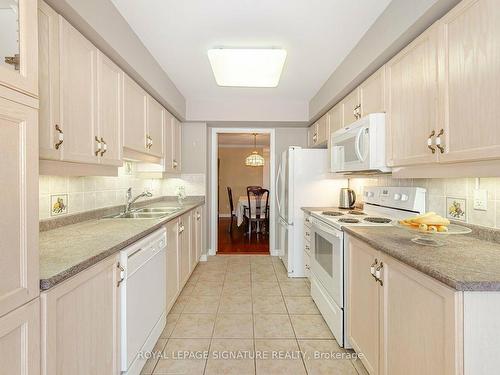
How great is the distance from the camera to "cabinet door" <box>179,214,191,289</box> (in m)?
2.73

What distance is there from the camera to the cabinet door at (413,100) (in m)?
1.49

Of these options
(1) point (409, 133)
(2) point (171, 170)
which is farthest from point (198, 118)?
(1) point (409, 133)

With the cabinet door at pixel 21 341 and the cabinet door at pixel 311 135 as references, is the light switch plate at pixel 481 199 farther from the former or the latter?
the cabinet door at pixel 311 135

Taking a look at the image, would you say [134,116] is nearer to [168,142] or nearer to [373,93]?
[168,142]

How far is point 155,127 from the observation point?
114 inches


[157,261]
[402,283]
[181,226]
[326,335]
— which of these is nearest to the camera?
[402,283]

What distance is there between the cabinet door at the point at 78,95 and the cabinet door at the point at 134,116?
436mm

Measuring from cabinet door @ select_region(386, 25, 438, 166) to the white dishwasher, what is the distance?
66.7 inches

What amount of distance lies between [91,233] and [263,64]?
5.97 ft

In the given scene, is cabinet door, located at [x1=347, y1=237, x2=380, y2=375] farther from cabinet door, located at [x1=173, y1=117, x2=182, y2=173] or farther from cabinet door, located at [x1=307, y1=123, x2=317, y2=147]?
cabinet door, located at [x1=173, y1=117, x2=182, y2=173]

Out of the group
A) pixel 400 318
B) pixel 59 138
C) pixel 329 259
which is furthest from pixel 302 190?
pixel 59 138

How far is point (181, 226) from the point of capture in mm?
2691

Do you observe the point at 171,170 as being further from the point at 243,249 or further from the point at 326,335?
the point at 326,335

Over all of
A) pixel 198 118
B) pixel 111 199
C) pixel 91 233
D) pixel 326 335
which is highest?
pixel 198 118
